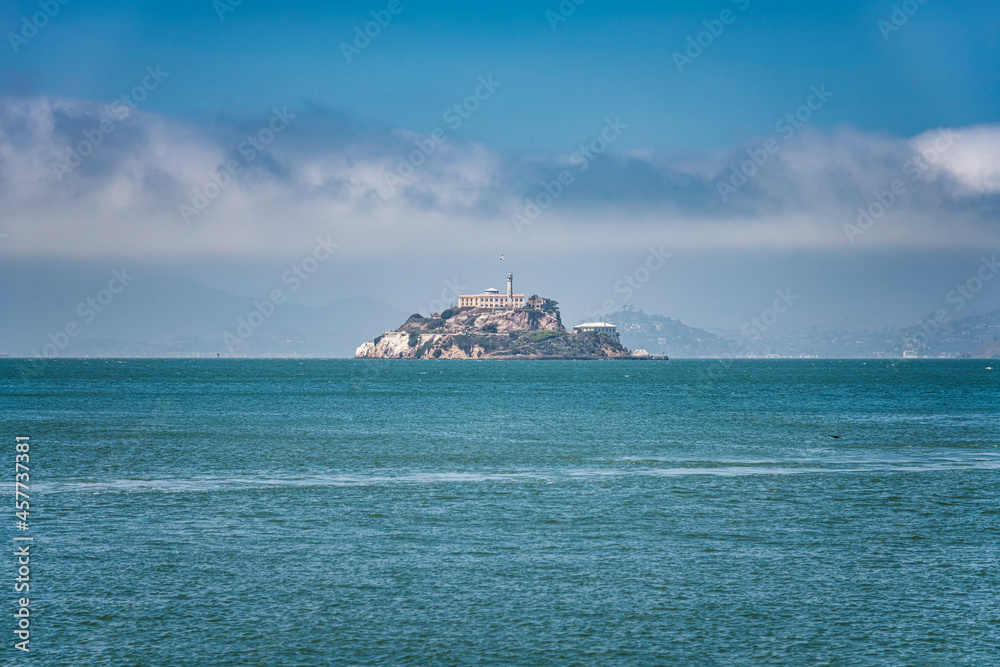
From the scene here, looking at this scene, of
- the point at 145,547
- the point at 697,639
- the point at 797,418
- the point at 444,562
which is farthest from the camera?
the point at 797,418

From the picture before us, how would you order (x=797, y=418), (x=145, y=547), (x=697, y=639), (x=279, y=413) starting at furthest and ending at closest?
(x=279, y=413) → (x=797, y=418) → (x=145, y=547) → (x=697, y=639)

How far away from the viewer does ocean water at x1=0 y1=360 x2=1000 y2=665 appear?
2009 cm

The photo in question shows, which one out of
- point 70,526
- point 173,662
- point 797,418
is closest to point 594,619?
point 173,662

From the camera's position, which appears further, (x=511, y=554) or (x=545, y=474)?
(x=545, y=474)

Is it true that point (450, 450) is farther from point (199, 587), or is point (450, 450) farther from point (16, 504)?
point (199, 587)

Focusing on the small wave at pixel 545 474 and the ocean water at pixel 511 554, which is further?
the small wave at pixel 545 474

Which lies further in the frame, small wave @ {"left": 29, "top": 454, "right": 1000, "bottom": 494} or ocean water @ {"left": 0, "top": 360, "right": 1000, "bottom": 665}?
→ small wave @ {"left": 29, "top": 454, "right": 1000, "bottom": 494}

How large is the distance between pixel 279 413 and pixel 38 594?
249 ft

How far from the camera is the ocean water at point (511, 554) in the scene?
65.9ft

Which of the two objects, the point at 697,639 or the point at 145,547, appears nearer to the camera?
the point at 697,639

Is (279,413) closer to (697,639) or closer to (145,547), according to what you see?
(145,547)

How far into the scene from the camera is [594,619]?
21625 mm

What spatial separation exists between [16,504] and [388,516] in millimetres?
15700

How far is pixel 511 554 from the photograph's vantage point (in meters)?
27.9
